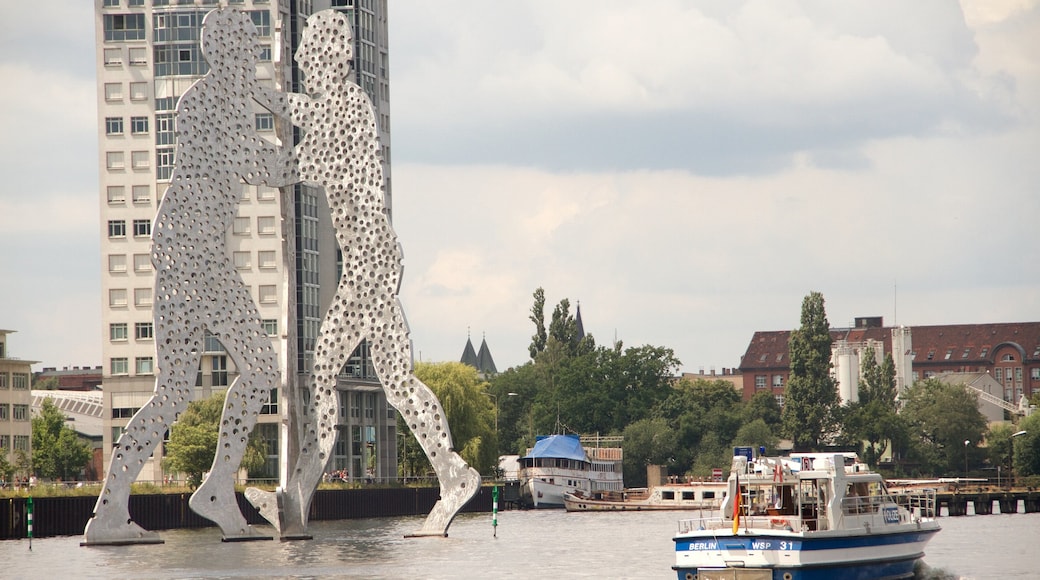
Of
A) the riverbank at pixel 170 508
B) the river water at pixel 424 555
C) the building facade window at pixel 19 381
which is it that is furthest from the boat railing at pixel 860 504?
the building facade window at pixel 19 381

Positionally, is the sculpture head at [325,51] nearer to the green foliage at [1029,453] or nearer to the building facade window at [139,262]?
the building facade window at [139,262]

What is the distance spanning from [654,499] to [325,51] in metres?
54.0

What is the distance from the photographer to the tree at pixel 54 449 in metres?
110

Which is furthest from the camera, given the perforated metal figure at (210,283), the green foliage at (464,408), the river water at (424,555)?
the green foliage at (464,408)

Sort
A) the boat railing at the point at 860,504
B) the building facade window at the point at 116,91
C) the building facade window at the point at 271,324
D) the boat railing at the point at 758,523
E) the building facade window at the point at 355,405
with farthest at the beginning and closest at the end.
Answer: the building facade window at the point at 355,405, the building facade window at the point at 271,324, the building facade window at the point at 116,91, the boat railing at the point at 860,504, the boat railing at the point at 758,523

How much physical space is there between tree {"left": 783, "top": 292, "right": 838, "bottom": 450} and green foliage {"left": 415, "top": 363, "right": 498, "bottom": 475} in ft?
113

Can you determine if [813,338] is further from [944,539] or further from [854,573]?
[854,573]

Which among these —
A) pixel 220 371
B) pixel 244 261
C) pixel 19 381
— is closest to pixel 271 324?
pixel 244 261

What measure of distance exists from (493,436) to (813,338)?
37.7m

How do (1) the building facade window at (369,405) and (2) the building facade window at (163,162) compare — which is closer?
(2) the building facade window at (163,162)

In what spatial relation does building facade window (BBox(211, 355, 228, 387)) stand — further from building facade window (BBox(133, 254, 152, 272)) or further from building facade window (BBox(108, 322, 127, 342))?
building facade window (BBox(133, 254, 152, 272))

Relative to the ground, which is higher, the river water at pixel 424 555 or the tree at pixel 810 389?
the tree at pixel 810 389

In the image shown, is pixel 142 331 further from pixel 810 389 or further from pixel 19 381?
pixel 810 389

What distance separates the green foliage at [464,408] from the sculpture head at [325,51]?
166ft
